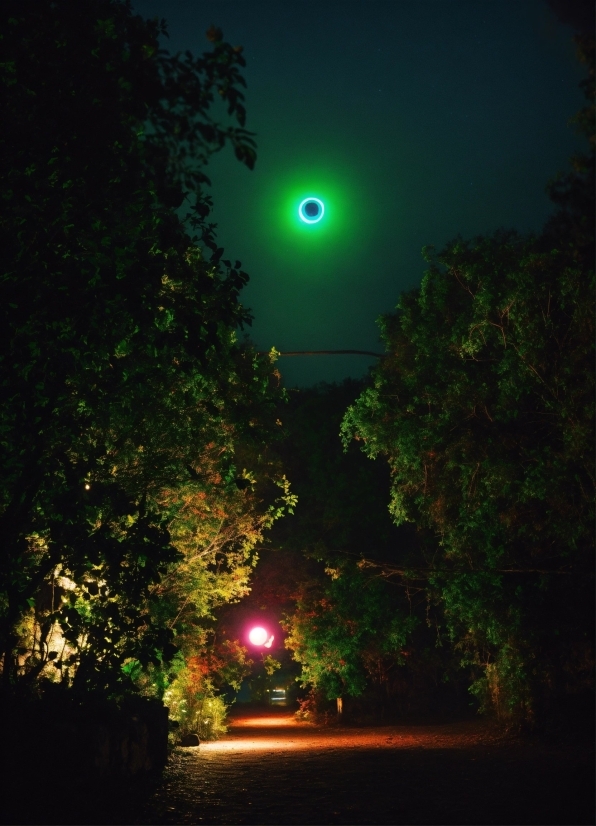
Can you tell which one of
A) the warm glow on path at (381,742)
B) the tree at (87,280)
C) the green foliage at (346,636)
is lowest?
the warm glow on path at (381,742)

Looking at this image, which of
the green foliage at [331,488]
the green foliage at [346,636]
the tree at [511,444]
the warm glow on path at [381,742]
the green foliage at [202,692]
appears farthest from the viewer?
the green foliage at [331,488]

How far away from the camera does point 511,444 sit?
42.4 ft

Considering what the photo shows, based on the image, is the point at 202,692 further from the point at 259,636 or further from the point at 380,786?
the point at 380,786

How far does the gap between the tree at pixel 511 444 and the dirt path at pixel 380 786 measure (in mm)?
2074

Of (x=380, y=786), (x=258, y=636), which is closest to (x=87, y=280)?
(x=380, y=786)

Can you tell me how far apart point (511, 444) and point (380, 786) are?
261 inches

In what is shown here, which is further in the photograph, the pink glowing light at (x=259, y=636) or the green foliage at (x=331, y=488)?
the green foliage at (x=331, y=488)

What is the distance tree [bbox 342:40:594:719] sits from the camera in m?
11.4

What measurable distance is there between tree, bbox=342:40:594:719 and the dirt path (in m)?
2.07

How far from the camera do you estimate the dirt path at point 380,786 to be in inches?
260

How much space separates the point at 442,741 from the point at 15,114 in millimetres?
13518

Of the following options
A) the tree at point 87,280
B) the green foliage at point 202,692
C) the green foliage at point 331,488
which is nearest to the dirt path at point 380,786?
the tree at point 87,280

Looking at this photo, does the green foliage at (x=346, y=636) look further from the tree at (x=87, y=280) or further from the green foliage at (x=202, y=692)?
the tree at (x=87, y=280)

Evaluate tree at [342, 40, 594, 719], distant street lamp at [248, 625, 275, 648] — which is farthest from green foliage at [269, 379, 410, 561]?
tree at [342, 40, 594, 719]
